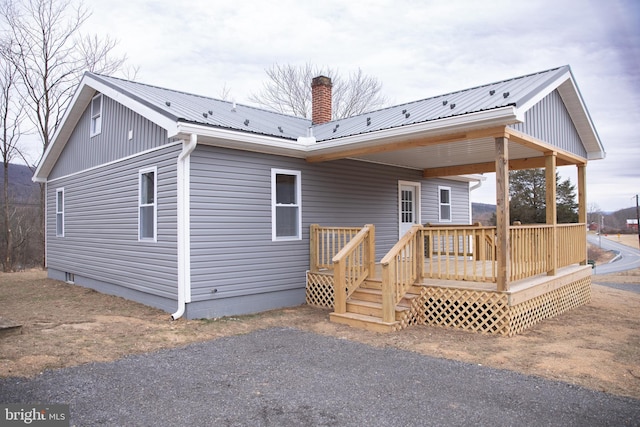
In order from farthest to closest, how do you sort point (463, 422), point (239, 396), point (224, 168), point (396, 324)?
point (224, 168)
point (396, 324)
point (239, 396)
point (463, 422)

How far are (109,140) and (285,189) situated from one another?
14.5 feet

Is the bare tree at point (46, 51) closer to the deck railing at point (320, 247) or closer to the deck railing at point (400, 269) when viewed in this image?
the deck railing at point (320, 247)

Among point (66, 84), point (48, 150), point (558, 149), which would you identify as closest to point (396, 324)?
point (558, 149)

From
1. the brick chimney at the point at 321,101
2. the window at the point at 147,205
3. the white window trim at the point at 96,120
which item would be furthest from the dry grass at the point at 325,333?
the brick chimney at the point at 321,101

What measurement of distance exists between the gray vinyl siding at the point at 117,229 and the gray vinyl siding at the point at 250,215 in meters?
0.49

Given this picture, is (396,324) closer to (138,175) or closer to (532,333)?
(532,333)

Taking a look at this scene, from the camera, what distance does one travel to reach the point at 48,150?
1284 centimetres

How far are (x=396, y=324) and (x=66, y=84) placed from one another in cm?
1947

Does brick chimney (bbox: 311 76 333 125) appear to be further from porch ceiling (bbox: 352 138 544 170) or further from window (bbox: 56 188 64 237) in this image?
window (bbox: 56 188 64 237)

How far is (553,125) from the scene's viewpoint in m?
8.40

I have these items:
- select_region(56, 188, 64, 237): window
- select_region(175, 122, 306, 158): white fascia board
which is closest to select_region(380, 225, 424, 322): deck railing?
select_region(175, 122, 306, 158): white fascia board

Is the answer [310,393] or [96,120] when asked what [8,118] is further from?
[310,393]

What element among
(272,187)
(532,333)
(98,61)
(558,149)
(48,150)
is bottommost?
(532,333)

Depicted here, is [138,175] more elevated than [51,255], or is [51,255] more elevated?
[138,175]
